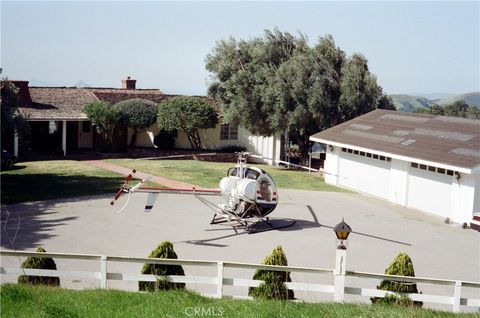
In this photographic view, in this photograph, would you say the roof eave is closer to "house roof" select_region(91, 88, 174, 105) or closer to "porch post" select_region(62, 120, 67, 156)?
"porch post" select_region(62, 120, 67, 156)

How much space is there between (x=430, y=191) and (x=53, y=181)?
1542 centimetres

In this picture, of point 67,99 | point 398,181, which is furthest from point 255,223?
point 67,99

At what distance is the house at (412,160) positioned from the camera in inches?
792

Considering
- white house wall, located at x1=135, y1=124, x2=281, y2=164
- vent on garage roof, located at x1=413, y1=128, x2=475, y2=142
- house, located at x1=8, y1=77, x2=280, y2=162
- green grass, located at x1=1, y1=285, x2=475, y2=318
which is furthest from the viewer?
white house wall, located at x1=135, y1=124, x2=281, y2=164

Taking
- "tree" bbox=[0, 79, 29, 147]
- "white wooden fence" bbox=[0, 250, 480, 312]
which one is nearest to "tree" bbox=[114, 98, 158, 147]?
"tree" bbox=[0, 79, 29, 147]

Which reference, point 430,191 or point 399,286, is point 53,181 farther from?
point 399,286

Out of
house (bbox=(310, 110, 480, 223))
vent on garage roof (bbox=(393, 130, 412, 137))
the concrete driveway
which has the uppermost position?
vent on garage roof (bbox=(393, 130, 412, 137))

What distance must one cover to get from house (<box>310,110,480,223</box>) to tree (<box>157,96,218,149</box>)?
8.86 metres

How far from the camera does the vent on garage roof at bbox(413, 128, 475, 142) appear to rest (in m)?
22.7

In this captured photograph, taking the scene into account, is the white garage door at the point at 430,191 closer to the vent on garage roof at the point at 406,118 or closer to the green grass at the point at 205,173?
the green grass at the point at 205,173

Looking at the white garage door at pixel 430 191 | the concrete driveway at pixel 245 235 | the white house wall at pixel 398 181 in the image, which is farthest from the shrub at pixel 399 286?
the white house wall at pixel 398 181

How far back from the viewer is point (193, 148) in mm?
37531

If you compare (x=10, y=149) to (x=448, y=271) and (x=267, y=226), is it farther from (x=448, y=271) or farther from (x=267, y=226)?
(x=448, y=271)

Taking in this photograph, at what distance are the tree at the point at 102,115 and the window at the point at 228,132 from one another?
289 inches
